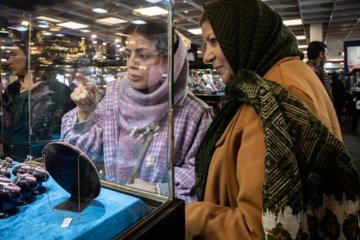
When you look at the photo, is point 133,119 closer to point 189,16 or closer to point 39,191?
point 39,191

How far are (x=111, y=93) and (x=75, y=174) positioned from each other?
30 centimetres

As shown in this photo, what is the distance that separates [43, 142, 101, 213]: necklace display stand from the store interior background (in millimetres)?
327

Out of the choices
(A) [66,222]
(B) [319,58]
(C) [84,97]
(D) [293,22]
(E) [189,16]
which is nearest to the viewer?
(A) [66,222]

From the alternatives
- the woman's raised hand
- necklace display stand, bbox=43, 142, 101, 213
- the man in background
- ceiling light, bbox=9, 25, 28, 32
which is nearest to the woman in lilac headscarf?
the woman's raised hand

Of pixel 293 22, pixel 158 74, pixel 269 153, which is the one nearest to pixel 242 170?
pixel 269 153

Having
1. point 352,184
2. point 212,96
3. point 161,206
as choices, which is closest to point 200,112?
point 161,206

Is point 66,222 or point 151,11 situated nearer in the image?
point 66,222

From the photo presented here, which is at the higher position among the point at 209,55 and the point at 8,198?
the point at 209,55

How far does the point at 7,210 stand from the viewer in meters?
0.62

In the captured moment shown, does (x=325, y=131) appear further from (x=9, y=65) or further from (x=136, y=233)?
(x=9, y=65)

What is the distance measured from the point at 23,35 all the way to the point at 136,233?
85cm

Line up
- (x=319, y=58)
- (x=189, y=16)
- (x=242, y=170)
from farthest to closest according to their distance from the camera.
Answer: (x=189, y=16)
(x=319, y=58)
(x=242, y=170)

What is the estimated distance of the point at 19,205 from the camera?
65cm

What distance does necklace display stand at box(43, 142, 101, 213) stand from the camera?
0.66m
